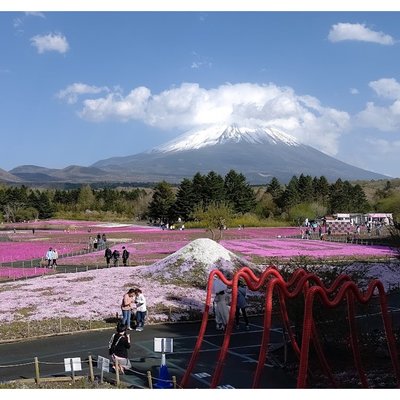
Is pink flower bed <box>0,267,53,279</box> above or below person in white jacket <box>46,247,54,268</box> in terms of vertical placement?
below

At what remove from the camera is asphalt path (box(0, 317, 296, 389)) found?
14.5 meters

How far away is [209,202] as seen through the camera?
98875 mm

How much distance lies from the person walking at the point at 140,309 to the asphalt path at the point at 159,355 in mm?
320

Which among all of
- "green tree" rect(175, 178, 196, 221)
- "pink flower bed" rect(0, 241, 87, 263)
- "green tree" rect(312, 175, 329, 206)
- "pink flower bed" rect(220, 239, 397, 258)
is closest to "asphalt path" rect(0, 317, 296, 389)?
"pink flower bed" rect(220, 239, 397, 258)

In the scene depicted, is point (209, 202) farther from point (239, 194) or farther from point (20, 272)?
point (20, 272)

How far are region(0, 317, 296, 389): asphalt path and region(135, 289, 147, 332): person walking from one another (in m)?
0.32

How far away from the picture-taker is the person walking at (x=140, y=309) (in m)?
20.4

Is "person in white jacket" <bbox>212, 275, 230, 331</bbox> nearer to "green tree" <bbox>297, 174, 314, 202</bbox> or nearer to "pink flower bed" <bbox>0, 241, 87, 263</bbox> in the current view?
"pink flower bed" <bbox>0, 241, 87, 263</bbox>

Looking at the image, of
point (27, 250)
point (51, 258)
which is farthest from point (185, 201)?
point (51, 258)

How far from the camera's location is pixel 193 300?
25.5 metres

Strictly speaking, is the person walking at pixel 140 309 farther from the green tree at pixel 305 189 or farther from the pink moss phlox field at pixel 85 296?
the green tree at pixel 305 189

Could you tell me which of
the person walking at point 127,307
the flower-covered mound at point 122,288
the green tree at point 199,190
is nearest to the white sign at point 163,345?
the person walking at point 127,307

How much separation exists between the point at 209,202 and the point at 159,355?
269 feet

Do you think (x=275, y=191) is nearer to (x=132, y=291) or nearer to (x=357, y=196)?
(x=357, y=196)
